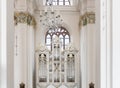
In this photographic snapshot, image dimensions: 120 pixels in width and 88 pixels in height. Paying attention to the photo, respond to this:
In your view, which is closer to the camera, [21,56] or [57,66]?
[21,56]

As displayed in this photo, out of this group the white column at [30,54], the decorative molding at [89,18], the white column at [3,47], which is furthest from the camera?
the white column at [30,54]

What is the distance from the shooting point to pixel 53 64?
13.7 metres

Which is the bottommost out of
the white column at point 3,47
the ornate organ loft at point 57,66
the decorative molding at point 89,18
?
the ornate organ loft at point 57,66

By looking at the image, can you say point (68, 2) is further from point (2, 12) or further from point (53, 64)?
point (2, 12)

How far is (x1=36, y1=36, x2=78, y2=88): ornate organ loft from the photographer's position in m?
13.6

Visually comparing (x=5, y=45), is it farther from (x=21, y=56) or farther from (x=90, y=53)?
(x=90, y=53)

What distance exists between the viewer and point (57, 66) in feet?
45.1

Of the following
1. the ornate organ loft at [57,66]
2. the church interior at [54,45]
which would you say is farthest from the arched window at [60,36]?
the ornate organ loft at [57,66]

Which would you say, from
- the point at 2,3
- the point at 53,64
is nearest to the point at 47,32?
the point at 53,64

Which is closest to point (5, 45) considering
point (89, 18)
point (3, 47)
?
point (3, 47)

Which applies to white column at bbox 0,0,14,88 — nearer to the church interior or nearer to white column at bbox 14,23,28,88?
the church interior

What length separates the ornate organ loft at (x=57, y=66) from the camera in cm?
1358
